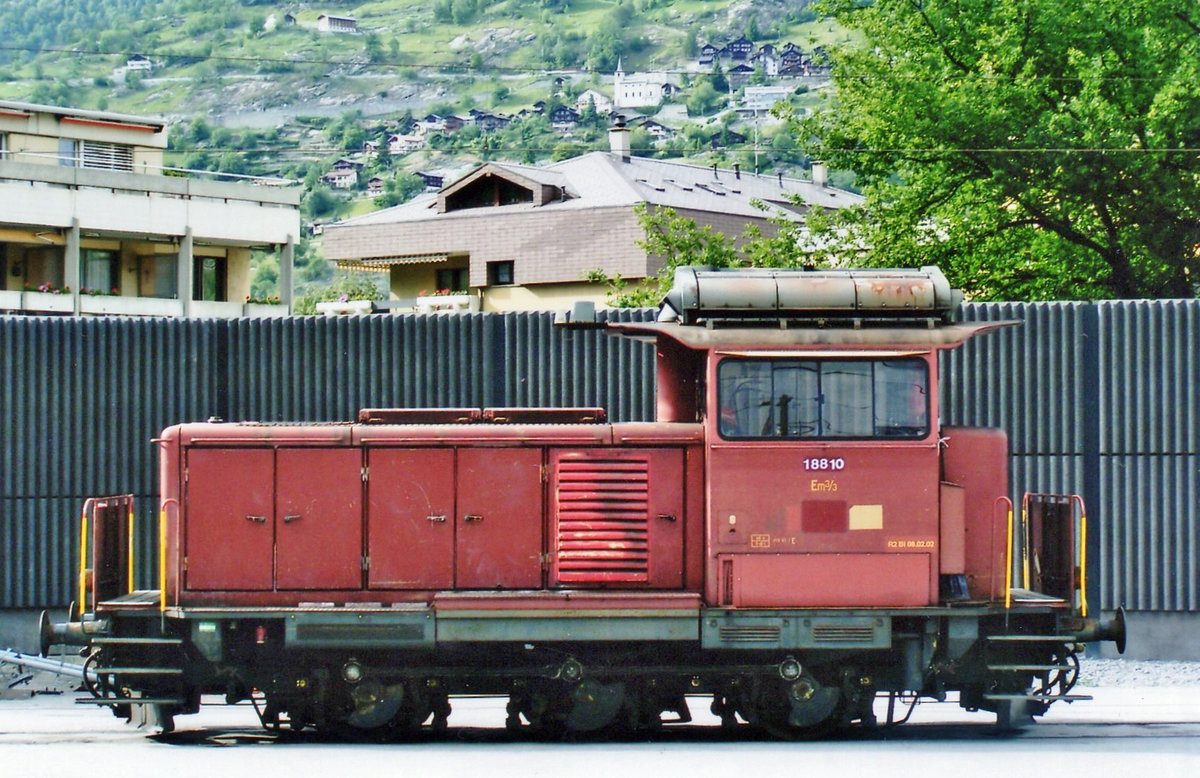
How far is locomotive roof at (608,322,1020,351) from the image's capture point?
11195mm

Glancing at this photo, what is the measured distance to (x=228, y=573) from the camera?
465 inches

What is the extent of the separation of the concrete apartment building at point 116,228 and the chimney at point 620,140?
42.1 feet

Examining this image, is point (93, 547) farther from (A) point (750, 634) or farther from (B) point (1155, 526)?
(B) point (1155, 526)

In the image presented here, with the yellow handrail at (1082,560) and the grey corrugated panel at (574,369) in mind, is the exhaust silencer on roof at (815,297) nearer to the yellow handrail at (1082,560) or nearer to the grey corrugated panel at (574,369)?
the yellow handrail at (1082,560)

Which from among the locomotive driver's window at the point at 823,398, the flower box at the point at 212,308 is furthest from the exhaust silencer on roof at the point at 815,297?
the flower box at the point at 212,308

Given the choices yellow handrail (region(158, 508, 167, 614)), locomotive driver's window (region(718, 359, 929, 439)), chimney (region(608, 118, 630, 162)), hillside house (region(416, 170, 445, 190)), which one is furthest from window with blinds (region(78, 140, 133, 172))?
hillside house (region(416, 170, 445, 190))

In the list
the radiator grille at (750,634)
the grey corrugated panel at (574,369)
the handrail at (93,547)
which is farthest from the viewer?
the grey corrugated panel at (574,369)

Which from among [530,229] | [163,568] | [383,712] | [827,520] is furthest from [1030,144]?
[530,229]

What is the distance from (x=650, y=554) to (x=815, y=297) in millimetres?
2449

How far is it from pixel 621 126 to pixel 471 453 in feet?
153

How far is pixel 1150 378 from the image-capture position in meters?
15.1

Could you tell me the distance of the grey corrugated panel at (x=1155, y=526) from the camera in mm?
15117

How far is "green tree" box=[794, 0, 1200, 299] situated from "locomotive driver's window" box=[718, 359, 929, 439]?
14512 mm

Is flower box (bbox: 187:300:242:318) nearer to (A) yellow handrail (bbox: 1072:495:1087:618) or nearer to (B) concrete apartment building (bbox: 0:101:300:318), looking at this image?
(B) concrete apartment building (bbox: 0:101:300:318)
